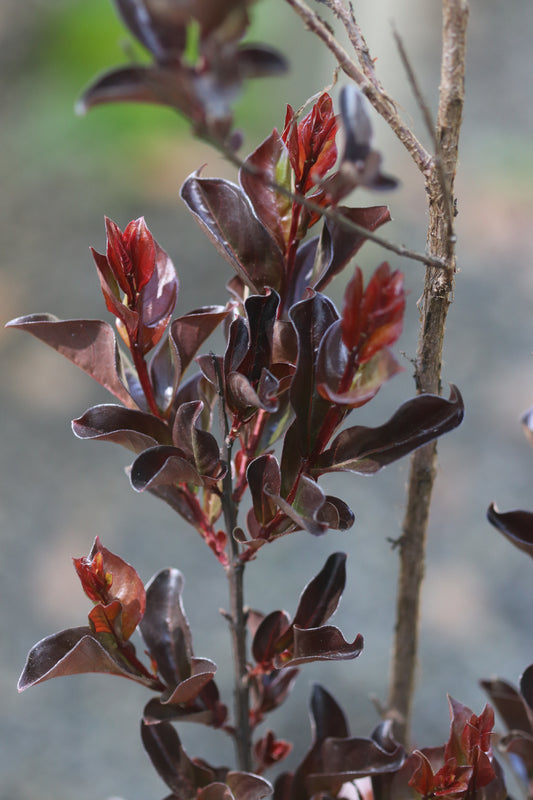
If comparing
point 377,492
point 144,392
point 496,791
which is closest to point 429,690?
point 377,492

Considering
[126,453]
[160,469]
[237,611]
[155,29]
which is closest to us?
[155,29]

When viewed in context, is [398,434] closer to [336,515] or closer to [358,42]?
[336,515]

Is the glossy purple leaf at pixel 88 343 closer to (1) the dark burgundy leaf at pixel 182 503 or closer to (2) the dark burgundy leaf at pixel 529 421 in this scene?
(1) the dark burgundy leaf at pixel 182 503

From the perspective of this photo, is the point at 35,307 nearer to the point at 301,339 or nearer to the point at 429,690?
the point at 429,690

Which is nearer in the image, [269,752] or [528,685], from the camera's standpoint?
[528,685]

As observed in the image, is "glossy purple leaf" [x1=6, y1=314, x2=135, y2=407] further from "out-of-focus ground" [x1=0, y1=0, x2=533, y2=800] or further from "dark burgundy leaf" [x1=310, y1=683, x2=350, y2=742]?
"out-of-focus ground" [x1=0, y1=0, x2=533, y2=800]

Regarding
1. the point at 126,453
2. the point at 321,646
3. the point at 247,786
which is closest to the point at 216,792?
the point at 247,786
